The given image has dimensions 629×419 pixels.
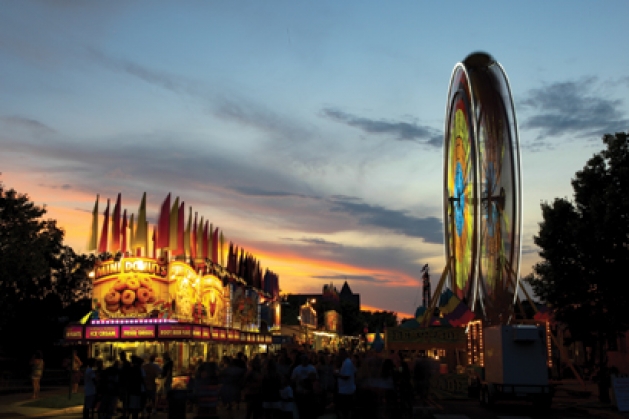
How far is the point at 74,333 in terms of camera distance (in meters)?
39.3

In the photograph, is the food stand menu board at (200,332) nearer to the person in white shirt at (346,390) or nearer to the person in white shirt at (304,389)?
the person in white shirt at (304,389)

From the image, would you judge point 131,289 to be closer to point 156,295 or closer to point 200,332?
point 156,295

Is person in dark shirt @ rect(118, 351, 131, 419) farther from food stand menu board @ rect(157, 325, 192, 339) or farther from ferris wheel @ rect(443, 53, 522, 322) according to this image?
food stand menu board @ rect(157, 325, 192, 339)

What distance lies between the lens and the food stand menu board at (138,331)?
3994 cm

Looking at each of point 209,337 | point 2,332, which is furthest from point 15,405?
point 2,332

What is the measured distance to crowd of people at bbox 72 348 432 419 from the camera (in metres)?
15.6

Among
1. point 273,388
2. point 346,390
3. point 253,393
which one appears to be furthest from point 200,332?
point 273,388

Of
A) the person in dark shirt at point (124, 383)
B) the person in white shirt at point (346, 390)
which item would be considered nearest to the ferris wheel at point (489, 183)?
the person in white shirt at point (346, 390)

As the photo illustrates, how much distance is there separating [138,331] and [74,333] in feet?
10.8

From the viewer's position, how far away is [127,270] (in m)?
43.7

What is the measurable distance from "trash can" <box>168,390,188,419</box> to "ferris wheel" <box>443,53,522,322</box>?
742 inches

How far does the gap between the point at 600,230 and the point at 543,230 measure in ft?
10.8

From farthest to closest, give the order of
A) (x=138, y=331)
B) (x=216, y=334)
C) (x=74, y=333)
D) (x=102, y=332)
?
(x=216, y=334) → (x=138, y=331) → (x=102, y=332) → (x=74, y=333)

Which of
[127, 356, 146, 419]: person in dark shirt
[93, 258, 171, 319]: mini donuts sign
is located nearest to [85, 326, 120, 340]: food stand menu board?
[93, 258, 171, 319]: mini donuts sign
